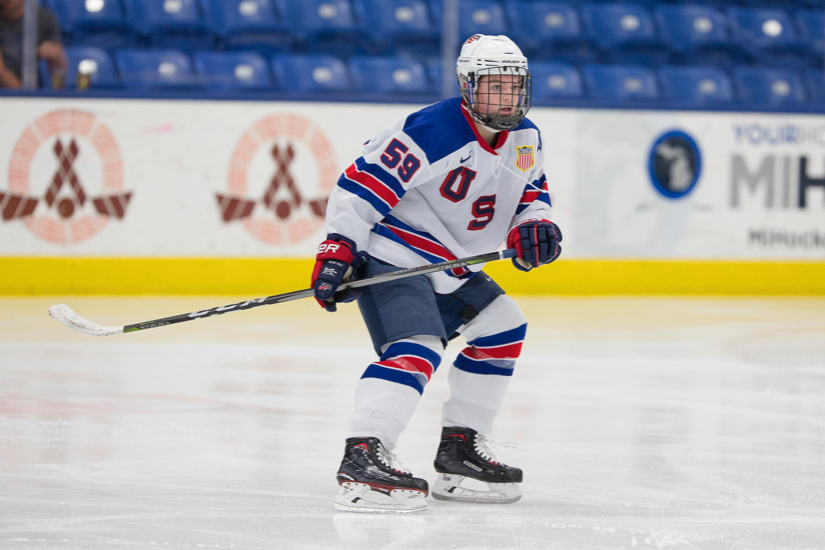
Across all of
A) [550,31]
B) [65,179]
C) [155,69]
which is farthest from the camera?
[550,31]

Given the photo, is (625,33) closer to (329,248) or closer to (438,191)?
(438,191)

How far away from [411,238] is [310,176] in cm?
447

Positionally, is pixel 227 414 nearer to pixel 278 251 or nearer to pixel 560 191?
pixel 278 251

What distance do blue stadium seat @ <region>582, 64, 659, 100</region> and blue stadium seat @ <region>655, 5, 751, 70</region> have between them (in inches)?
22.3

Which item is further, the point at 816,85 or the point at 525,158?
the point at 816,85

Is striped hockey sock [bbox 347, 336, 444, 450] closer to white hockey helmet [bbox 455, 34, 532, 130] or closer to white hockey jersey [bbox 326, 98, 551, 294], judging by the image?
white hockey jersey [bbox 326, 98, 551, 294]

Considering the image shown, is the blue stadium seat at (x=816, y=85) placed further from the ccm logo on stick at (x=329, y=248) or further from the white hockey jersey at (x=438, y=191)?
the ccm logo on stick at (x=329, y=248)

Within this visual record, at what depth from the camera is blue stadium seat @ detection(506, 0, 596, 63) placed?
800 cm

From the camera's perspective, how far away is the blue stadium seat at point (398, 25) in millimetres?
7566

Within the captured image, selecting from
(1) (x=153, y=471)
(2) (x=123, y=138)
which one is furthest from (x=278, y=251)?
(1) (x=153, y=471)

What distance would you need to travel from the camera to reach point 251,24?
292 inches

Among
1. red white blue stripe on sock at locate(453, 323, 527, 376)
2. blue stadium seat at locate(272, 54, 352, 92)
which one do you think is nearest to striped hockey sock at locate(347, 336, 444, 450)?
red white blue stripe on sock at locate(453, 323, 527, 376)

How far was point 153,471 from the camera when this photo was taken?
2592 millimetres

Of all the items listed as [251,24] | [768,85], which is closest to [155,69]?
[251,24]
